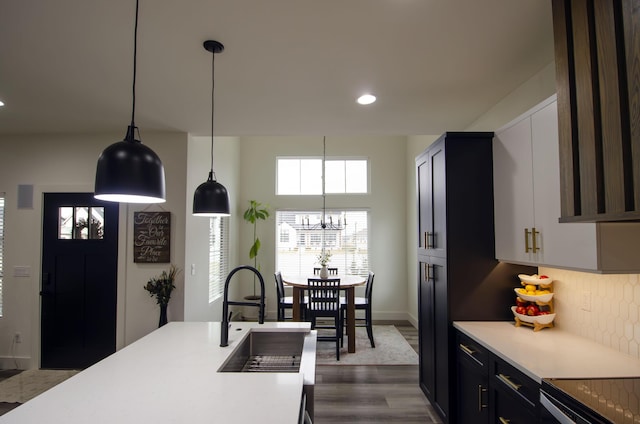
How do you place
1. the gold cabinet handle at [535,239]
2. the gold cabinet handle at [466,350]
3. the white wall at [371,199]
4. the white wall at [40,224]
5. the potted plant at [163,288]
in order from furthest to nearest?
the white wall at [371,199] < the white wall at [40,224] < the potted plant at [163,288] < the gold cabinet handle at [466,350] < the gold cabinet handle at [535,239]

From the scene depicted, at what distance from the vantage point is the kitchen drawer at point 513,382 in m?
1.67

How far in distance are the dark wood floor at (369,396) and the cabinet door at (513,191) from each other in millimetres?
1656

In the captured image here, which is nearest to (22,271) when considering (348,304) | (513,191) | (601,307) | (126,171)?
(126,171)

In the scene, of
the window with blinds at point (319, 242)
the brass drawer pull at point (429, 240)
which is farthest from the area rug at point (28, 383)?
the brass drawer pull at point (429, 240)

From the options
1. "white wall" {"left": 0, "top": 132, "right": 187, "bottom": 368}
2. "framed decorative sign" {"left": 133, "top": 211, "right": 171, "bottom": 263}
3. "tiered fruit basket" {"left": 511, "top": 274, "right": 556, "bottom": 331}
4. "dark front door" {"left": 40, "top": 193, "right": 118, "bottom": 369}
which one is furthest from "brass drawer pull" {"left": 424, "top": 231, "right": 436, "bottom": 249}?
"dark front door" {"left": 40, "top": 193, "right": 118, "bottom": 369}

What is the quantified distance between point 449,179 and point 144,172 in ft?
6.93

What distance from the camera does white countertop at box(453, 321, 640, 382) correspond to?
1.65 metres

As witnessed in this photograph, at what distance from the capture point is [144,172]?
1435 millimetres

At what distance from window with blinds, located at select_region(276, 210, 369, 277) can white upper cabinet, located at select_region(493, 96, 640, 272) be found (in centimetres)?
400

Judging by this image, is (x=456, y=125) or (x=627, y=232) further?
(x=456, y=125)

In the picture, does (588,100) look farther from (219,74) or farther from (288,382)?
(219,74)

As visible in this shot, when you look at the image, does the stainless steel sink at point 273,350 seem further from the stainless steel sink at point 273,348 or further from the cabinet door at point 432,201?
the cabinet door at point 432,201

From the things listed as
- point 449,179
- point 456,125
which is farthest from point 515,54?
point 456,125

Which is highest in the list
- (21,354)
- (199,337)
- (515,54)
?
(515,54)
